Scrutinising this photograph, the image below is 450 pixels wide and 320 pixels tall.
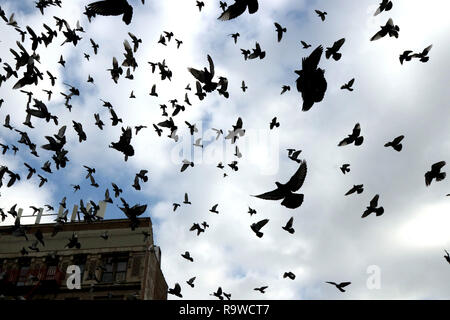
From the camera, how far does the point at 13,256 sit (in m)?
30.4

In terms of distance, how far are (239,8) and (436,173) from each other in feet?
26.8

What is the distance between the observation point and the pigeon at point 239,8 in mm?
3738

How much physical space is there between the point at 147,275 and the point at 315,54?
27.3 metres

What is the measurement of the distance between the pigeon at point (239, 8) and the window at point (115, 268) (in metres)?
27.3

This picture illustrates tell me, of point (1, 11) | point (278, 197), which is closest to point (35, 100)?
point (1, 11)

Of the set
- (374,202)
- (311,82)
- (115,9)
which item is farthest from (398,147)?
(115,9)

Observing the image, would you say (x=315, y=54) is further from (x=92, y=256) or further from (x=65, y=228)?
(x=65, y=228)

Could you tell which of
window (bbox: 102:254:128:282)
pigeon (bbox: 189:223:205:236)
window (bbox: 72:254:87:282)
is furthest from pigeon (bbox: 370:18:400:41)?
window (bbox: 72:254:87:282)

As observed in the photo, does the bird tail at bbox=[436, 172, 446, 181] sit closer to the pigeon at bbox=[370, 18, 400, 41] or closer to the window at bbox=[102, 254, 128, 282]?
the pigeon at bbox=[370, 18, 400, 41]

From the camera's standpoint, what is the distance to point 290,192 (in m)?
4.69

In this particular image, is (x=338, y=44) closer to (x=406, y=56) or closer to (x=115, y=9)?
(x=406, y=56)
